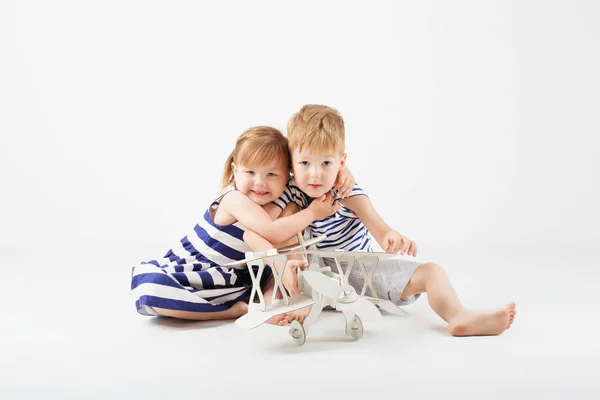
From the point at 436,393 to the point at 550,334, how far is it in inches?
21.8

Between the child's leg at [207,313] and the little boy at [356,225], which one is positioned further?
the child's leg at [207,313]

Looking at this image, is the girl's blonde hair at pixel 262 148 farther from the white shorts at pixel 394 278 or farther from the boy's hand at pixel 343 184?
the white shorts at pixel 394 278

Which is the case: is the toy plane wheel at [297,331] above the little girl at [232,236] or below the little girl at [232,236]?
below

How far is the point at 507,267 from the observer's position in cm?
274

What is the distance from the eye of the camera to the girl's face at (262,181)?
78.6 inches

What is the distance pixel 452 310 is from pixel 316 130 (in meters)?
0.58

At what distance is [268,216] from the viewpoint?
6.54 feet

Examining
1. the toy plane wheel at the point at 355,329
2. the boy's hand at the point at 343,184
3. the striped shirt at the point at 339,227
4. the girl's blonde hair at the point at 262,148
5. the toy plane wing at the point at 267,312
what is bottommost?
the toy plane wheel at the point at 355,329

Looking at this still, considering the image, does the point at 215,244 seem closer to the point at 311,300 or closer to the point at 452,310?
the point at 311,300

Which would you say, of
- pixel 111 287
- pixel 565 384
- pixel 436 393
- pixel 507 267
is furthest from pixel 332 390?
pixel 507 267

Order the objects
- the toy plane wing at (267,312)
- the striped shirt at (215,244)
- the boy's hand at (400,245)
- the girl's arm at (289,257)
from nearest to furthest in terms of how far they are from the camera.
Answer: the toy plane wing at (267,312), the girl's arm at (289,257), the boy's hand at (400,245), the striped shirt at (215,244)

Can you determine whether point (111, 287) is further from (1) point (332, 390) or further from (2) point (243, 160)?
(1) point (332, 390)

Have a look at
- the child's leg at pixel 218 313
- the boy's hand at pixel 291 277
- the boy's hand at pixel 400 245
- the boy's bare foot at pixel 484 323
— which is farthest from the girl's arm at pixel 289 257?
the boy's bare foot at pixel 484 323

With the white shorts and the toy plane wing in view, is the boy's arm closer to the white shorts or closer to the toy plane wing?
the white shorts
